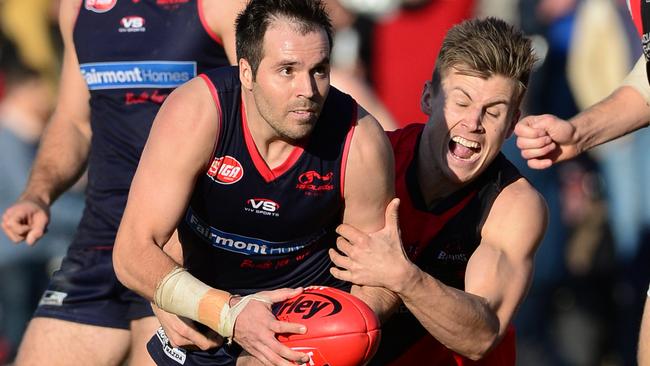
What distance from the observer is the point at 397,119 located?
879cm

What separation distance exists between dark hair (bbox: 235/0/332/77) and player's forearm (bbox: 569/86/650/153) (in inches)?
47.7

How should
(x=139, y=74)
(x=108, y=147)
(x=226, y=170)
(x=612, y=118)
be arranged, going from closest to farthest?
1. (x=226, y=170)
2. (x=612, y=118)
3. (x=139, y=74)
4. (x=108, y=147)

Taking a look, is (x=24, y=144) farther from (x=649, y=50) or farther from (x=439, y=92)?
(x=649, y=50)

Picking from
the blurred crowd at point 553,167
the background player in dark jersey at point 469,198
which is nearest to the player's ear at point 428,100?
the background player in dark jersey at point 469,198

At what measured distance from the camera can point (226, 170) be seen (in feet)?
16.4

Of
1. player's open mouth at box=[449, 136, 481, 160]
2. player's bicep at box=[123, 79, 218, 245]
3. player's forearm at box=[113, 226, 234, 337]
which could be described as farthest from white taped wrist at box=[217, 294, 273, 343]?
player's open mouth at box=[449, 136, 481, 160]

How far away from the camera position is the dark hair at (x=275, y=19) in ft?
16.1

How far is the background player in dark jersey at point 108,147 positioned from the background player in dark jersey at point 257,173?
79 cm

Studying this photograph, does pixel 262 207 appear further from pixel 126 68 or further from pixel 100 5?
pixel 100 5

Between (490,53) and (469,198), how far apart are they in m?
0.63

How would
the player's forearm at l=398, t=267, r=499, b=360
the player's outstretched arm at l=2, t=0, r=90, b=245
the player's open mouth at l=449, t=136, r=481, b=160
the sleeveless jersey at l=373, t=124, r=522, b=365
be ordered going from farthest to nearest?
the player's outstretched arm at l=2, t=0, r=90, b=245 < the sleeveless jersey at l=373, t=124, r=522, b=365 < the player's open mouth at l=449, t=136, r=481, b=160 < the player's forearm at l=398, t=267, r=499, b=360

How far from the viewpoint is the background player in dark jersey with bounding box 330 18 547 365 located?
537cm

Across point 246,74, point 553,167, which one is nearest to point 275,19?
point 246,74

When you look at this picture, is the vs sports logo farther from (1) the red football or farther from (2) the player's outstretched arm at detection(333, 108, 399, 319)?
(1) the red football
